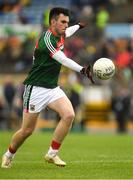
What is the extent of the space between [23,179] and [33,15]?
2326cm

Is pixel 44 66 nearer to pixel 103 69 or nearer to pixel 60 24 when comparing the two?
pixel 60 24

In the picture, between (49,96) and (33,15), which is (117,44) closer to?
(33,15)

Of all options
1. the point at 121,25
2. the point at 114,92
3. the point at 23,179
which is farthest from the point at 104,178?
the point at 121,25

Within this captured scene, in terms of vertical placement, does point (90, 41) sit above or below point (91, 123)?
above

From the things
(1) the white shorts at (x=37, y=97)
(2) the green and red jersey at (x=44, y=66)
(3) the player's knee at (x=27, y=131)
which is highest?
(2) the green and red jersey at (x=44, y=66)

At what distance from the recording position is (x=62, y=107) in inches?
447

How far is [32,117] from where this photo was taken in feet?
36.8

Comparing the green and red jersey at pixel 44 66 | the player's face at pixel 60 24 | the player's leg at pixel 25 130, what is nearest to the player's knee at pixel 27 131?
the player's leg at pixel 25 130

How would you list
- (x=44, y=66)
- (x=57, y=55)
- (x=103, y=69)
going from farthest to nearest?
(x=44, y=66) → (x=57, y=55) → (x=103, y=69)

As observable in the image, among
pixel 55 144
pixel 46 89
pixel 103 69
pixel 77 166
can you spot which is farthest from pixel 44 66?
pixel 77 166

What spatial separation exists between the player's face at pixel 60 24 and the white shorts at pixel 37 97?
2.98ft

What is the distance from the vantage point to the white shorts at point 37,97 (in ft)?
37.1

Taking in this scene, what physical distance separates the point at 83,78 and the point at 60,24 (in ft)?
56.4

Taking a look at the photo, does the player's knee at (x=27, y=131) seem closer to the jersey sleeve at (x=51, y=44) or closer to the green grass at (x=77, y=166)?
the green grass at (x=77, y=166)
